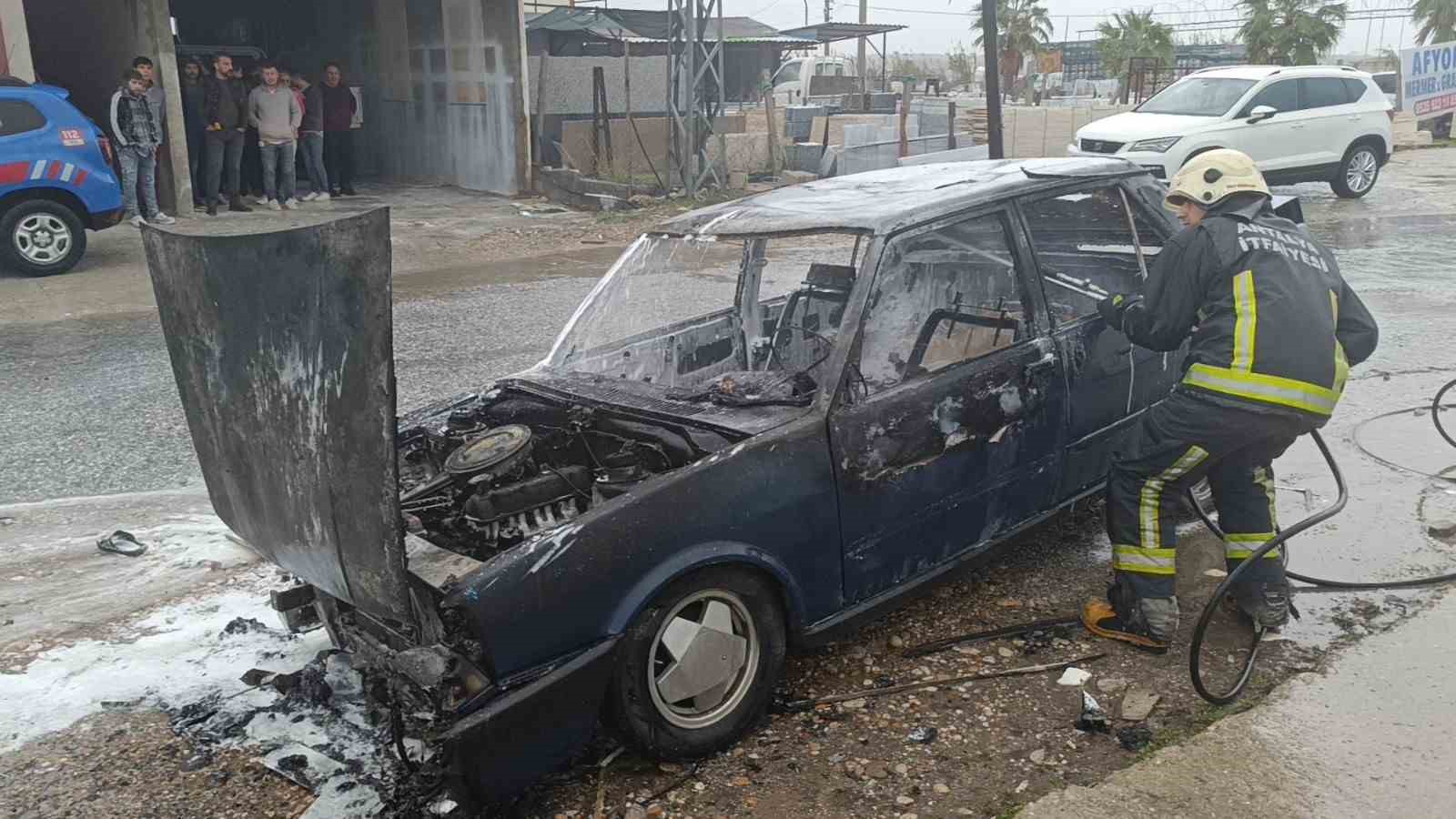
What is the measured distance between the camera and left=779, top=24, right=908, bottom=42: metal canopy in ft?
70.5

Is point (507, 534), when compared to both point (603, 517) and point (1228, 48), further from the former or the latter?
point (1228, 48)

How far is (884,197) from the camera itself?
4090mm

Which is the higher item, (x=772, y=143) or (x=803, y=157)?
(x=772, y=143)

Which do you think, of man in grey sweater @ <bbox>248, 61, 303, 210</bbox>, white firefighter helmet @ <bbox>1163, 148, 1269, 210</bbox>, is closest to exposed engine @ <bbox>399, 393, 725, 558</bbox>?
white firefighter helmet @ <bbox>1163, 148, 1269, 210</bbox>

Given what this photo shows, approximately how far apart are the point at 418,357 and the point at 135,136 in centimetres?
725

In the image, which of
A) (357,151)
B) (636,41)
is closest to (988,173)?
(357,151)

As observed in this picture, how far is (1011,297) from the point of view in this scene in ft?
13.3

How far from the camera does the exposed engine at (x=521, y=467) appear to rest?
325cm

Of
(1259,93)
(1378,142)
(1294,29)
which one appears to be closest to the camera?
(1259,93)

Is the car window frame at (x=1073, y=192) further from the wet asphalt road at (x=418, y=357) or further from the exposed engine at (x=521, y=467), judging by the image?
the wet asphalt road at (x=418, y=357)

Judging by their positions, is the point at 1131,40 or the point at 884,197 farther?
the point at 1131,40

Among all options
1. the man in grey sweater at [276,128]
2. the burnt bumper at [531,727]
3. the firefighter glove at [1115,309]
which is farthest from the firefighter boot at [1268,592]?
the man in grey sweater at [276,128]

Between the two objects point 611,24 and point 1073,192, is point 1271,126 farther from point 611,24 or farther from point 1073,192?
point 611,24

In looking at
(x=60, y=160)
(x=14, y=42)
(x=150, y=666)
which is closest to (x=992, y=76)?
(x=150, y=666)
